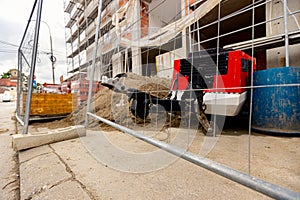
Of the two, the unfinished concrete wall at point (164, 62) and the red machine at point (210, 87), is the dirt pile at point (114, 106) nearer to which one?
the red machine at point (210, 87)

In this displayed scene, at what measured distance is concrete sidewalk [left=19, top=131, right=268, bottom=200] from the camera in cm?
56

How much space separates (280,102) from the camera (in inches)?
50.5

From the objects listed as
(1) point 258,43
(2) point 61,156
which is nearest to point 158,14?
(1) point 258,43

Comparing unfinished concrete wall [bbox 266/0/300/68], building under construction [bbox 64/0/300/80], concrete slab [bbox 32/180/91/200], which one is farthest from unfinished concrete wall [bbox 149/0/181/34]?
concrete slab [bbox 32/180/91/200]

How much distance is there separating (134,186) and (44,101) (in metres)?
2.44

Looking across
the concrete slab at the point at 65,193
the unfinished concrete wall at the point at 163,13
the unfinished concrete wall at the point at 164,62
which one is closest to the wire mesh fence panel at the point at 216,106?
Answer: the concrete slab at the point at 65,193

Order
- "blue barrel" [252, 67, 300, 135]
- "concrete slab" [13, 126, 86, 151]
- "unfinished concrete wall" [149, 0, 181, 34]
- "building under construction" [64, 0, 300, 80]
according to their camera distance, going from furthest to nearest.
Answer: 1. "unfinished concrete wall" [149, 0, 181, 34]
2. "building under construction" [64, 0, 300, 80]
3. "blue barrel" [252, 67, 300, 135]
4. "concrete slab" [13, 126, 86, 151]

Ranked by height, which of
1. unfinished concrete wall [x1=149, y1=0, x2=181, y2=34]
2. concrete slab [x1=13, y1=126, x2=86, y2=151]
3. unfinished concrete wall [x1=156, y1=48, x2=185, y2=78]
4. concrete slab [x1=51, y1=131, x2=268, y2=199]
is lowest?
concrete slab [x1=51, y1=131, x2=268, y2=199]

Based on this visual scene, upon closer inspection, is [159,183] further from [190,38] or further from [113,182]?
[190,38]

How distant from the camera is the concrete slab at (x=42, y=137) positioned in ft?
3.50

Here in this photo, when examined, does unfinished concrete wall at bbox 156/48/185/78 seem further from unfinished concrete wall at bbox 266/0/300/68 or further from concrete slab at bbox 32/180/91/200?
concrete slab at bbox 32/180/91/200

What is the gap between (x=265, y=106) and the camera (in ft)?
4.45

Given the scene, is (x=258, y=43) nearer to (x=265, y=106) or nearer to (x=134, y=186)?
(x=265, y=106)

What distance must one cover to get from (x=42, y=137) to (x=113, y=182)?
33.0 inches
